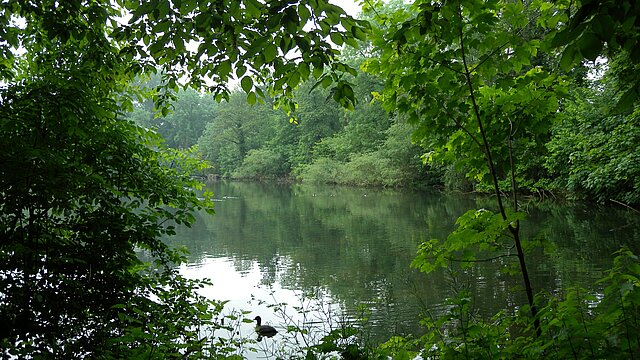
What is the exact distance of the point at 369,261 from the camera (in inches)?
447

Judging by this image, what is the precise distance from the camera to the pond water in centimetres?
748

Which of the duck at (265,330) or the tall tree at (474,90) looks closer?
the tall tree at (474,90)

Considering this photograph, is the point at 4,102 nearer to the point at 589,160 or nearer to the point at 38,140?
the point at 38,140

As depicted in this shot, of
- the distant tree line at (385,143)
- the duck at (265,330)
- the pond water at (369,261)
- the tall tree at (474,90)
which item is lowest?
the duck at (265,330)

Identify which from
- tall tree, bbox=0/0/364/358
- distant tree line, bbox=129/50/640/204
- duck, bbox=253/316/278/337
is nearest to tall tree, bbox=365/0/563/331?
distant tree line, bbox=129/50/640/204

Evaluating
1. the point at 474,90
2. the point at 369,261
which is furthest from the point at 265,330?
the point at 369,261

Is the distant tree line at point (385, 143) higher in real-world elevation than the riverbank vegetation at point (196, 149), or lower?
higher

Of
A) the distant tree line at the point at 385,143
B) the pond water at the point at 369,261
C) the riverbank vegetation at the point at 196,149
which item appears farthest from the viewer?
the distant tree line at the point at 385,143

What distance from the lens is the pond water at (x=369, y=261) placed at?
748 centimetres

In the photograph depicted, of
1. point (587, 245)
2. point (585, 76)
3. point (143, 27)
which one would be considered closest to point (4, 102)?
point (143, 27)

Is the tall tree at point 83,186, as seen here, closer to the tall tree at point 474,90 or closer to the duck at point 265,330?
the tall tree at point 474,90

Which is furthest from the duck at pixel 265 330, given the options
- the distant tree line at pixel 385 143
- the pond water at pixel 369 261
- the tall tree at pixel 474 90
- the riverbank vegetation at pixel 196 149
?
the tall tree at pixel 474 90

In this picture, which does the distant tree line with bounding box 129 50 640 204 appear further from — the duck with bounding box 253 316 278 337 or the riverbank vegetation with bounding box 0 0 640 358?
the duck with bounding box 253 316 278 337

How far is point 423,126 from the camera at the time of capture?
3410mm
